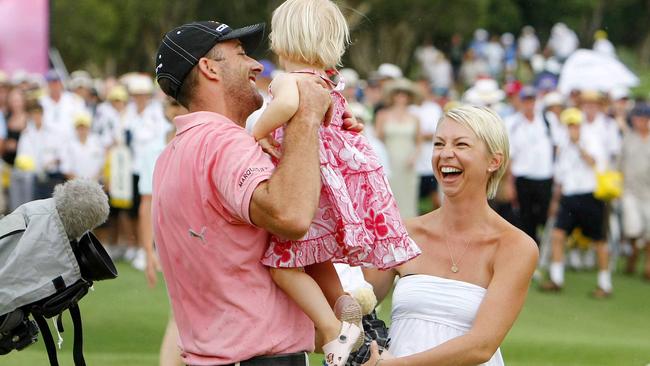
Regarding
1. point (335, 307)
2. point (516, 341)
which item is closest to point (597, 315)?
point (516, 341)

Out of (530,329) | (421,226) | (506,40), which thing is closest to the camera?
(421,226)

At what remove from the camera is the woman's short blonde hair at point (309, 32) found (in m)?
4.13

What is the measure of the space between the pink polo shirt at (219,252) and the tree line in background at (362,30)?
95.6 feet

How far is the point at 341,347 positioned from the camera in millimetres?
3967

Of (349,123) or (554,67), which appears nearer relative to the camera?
(349,123)

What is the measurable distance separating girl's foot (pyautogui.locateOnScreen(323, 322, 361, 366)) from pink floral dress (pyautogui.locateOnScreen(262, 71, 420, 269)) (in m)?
0.27

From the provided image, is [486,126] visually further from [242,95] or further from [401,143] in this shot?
[401,143]

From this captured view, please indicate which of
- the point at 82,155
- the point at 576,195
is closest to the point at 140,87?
the point at 82,155

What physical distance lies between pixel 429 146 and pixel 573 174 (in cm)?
293

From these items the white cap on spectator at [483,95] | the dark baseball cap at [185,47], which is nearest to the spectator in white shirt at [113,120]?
the white cap on spectator at [483,95]

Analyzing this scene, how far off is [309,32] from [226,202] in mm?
785

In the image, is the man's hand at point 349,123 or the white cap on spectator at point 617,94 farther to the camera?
the white cap on spectator at point 617,94

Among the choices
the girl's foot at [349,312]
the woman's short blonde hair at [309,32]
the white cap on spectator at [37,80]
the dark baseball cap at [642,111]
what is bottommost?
the white cap on spectator at [37,80]

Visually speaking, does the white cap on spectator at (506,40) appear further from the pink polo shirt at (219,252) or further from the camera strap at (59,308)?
→ the pink polo shirt at (219,252)
